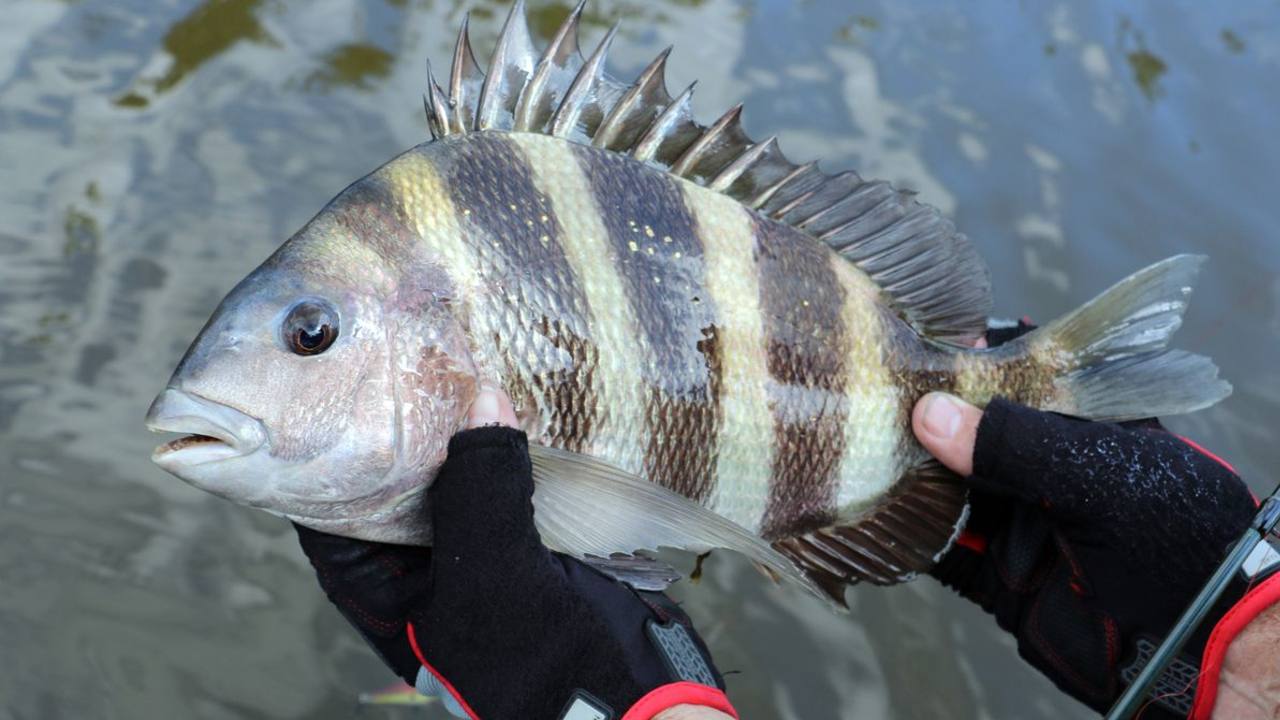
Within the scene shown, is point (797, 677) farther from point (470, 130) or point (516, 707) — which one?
point (470, 130)

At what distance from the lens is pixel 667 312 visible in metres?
1.62

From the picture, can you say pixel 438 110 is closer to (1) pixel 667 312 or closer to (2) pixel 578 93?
(2) pixel 578 93

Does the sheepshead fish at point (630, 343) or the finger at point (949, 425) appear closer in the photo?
the sheepshead fish at point (630, 343)

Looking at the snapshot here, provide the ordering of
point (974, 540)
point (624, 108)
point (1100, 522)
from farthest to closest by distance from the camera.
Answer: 1. point (974, 540)
2. point (1100, 522)
3. point (624, 108)

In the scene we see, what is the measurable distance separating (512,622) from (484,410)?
1.03ft

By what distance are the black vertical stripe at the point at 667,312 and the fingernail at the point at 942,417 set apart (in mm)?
418

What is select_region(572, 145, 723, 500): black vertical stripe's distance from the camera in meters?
1.60

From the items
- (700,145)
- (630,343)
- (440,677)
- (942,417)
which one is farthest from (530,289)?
(942,417)

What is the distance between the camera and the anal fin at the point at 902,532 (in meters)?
1.90

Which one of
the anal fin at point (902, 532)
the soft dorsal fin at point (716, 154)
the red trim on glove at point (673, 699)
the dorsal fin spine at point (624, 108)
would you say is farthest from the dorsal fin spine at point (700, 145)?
the red trim on glove at point (673, 699)

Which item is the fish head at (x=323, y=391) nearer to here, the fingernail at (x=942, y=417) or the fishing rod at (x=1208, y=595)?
the fingernail at (x=942, y=417)

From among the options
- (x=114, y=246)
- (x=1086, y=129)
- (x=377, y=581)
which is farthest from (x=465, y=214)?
(x=1086, y=129)

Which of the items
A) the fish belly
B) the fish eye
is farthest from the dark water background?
the fish eye

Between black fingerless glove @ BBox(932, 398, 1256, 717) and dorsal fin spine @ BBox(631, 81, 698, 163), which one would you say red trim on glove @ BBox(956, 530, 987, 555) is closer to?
black fingerless glove @ BBox(932, 398, 1256, 717)
